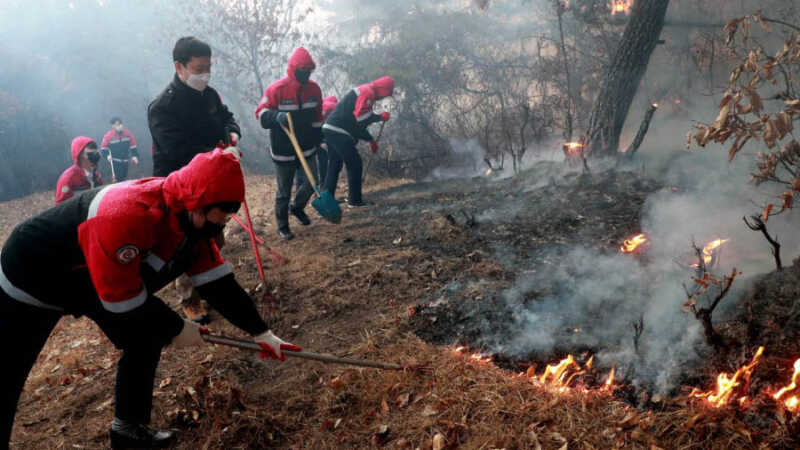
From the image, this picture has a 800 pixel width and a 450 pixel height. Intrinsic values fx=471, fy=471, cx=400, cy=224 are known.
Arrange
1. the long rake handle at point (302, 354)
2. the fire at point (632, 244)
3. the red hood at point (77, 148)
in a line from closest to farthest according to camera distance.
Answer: the long rake handle at point (302, 354)
the fire at point (632, 244)
the red hood at point (77, 148)

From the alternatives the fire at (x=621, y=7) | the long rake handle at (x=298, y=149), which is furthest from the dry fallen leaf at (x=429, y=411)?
the fire at (x=621, y=7)

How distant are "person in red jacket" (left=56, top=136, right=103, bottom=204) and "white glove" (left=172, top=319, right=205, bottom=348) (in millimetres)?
4591

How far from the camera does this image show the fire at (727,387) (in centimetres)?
240

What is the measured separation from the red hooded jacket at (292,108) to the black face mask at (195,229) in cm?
365

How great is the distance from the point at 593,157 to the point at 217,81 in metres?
14.2

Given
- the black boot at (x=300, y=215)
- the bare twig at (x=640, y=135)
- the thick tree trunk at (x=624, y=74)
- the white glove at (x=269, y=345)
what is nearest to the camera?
the white glove at (x=269, y=345)

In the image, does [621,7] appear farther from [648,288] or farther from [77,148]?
[77,148]

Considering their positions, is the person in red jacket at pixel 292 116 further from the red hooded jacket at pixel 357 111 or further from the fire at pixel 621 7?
the fire at pixel 621 7

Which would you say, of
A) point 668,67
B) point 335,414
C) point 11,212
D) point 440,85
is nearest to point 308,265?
point 335,414

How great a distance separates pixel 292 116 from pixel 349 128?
1.37 metres

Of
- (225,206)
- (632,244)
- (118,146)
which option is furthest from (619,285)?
(118,146)

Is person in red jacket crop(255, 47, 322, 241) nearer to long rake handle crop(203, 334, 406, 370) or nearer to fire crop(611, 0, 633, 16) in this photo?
long rake handle crop(203, 334, 406, 370)

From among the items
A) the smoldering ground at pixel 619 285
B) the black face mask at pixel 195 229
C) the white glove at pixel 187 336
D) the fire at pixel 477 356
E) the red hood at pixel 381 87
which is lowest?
the fire at pixel 477 356

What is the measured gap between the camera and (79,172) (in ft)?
20.2
